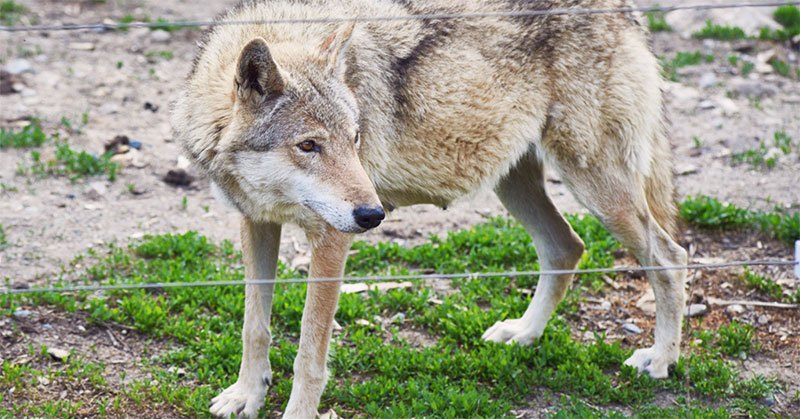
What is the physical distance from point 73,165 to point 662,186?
13.9 feet

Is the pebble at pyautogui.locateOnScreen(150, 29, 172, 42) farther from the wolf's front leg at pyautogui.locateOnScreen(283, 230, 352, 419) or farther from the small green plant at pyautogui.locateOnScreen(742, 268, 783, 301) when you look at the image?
the small green plant at pyautogui.locateOnScreen(742, 268, 783, 301)

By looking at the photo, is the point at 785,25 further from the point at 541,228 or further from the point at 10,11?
the point at 10,11

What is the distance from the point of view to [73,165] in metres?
6.89

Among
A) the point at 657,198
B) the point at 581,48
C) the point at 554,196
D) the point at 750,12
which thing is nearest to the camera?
the point at 581,48

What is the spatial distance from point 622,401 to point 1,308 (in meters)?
3.44

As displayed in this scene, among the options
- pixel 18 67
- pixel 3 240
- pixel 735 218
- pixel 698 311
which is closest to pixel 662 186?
pixel 698 311

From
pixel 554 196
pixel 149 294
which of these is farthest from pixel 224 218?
pixel 554 196

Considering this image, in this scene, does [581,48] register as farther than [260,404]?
Yes

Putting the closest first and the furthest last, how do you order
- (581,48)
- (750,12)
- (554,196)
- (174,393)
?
(174,393)
(581,48)
(554,196)
(750,12)

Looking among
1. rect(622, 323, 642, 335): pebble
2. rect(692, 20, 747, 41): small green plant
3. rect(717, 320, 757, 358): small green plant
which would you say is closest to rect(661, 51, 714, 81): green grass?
rect(692, 20, 747, 41): small green plant

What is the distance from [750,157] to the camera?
747 centimetres

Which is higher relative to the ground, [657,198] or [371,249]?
[657,198]

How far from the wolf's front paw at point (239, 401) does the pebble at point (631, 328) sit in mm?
2249

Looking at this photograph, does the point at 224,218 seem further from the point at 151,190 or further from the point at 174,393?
the point at 174,393
